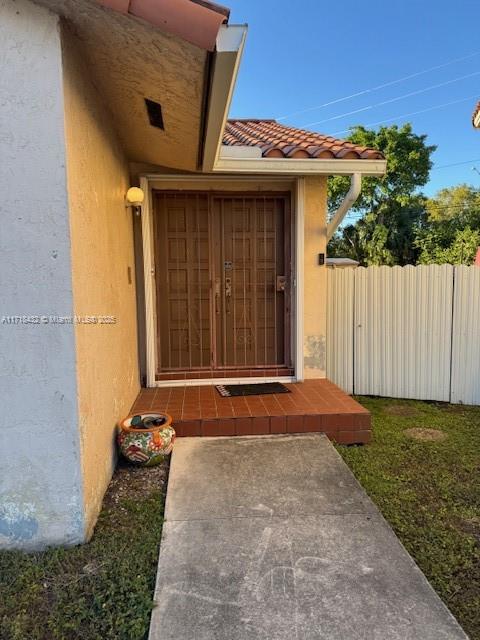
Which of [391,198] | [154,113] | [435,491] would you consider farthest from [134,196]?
[391,198]

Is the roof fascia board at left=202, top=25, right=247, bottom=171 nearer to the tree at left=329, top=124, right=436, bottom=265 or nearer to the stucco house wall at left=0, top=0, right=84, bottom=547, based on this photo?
the stucco house wall at left=0, top=0, right=84, bottom=547

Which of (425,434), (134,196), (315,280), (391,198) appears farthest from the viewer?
(391,198)

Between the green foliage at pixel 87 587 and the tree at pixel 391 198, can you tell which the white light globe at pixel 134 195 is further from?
the tree at pixel 391 198

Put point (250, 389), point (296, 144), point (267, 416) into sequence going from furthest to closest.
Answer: point (250, 389) → point (296, 144) → point (267, 416)

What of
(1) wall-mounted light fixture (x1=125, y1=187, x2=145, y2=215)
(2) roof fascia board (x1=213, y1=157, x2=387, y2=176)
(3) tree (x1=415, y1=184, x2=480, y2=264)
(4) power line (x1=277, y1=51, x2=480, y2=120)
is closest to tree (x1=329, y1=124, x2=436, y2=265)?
(3) tree (x1=415, y1=184, x2=480, y2=264)

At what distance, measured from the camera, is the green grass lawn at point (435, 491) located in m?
2.43

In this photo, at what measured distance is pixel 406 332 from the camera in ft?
20.3

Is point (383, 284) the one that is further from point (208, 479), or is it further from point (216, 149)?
point (208, 479)

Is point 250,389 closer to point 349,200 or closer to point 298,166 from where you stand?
point 349,200

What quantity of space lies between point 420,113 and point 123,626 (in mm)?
31636

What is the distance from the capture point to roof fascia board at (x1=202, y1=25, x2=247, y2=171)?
2.38 metres

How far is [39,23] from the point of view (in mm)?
2455

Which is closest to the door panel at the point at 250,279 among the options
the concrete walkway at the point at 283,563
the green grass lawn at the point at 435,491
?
the green grass lawn at the point at 435,491

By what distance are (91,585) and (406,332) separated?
17.0ft
